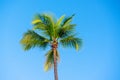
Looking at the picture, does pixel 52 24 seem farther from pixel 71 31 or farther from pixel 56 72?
pixel 56 72

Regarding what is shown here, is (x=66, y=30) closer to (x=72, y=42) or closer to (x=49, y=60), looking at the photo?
(x=72, y=42)

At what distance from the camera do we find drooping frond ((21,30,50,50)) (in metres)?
28.1

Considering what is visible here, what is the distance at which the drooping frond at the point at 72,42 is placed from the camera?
2809cm

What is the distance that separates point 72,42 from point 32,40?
3.17 meters

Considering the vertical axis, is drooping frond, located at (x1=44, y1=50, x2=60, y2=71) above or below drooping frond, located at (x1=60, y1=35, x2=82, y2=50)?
below

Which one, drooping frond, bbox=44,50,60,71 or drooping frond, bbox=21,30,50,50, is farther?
drooping frond, bbox=44,50,60,71

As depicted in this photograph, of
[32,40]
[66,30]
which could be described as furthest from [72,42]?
[32,40]

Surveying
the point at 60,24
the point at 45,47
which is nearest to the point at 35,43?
the point at 45,47

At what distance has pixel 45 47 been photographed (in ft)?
91.9

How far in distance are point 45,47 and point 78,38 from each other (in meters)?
2.73

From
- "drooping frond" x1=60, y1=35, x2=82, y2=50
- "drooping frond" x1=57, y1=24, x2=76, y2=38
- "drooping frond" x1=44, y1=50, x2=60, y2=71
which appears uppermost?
"drooping frond" x1=57, y1=24, x2=76, y2=38

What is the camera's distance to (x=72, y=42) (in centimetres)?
→ 2833

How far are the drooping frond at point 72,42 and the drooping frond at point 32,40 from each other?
141 centimetres

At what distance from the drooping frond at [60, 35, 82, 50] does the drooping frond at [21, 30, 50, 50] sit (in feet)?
4.63
